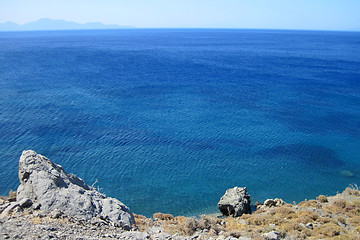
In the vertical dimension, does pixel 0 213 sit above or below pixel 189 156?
below

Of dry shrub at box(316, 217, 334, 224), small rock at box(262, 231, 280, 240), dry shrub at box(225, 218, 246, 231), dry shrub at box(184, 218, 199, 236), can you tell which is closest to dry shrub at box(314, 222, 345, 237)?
dry shrub at box(316, 217, 334, 224)

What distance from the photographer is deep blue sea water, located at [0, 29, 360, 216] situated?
33.2m

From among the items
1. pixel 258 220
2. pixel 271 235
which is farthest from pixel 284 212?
pixel 271 235

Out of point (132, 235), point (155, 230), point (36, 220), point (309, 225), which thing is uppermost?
point (309, 225)

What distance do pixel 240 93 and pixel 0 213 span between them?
60380 millimetres

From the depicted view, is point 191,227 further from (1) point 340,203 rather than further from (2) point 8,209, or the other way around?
(1) point 340,203

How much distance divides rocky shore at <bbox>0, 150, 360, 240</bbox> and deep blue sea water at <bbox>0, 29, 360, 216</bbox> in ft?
29.2

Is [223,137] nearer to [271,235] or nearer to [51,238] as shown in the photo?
[271,235]

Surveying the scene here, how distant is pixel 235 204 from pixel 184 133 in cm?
2105

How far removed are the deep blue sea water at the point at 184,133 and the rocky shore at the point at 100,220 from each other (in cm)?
889

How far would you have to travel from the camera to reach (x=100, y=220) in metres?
16.7

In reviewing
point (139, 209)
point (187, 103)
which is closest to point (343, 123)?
point (187, 103)

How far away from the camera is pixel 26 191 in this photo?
17766 millimetres

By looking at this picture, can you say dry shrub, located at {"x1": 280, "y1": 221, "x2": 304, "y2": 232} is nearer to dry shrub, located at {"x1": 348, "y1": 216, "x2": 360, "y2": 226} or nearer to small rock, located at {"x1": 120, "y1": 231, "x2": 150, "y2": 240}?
dry shrub, located at {"x1": 348, "y1": 216, "x2": 360, "y2": 226}
